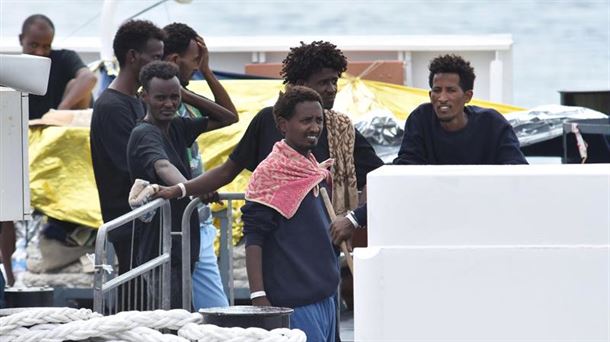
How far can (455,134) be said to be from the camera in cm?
673

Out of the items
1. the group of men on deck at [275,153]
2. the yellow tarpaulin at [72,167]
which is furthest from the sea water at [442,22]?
the group of men on deck at [275,153]

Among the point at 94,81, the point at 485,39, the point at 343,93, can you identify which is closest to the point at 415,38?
the point at 485,39

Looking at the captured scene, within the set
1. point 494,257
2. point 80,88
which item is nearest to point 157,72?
point 494,257

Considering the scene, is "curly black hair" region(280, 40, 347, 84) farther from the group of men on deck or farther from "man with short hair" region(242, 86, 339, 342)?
"man with short hair" region(242, 86, 339, 342)

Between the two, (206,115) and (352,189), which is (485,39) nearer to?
(206,115)

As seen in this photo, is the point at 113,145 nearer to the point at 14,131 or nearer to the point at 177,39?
the point at 177,39

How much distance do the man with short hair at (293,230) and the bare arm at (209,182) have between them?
0.47m

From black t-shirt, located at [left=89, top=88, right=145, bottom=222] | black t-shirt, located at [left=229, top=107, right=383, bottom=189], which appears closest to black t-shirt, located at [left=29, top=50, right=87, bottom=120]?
black t-shirt, located at [left=89, top=88, right=145, bottom=222]

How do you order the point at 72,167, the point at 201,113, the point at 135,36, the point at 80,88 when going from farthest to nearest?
1. the point at 80,88
2. the point at 72,167
3. the point at 201,113
4. the point at 135,36

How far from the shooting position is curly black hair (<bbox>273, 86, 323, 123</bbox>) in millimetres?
6137

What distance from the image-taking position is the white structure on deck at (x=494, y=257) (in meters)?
3.99

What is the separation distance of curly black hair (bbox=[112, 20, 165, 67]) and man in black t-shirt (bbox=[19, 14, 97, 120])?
3549 millimetres

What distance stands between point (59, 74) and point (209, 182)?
188 inches

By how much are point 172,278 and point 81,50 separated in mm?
7868
